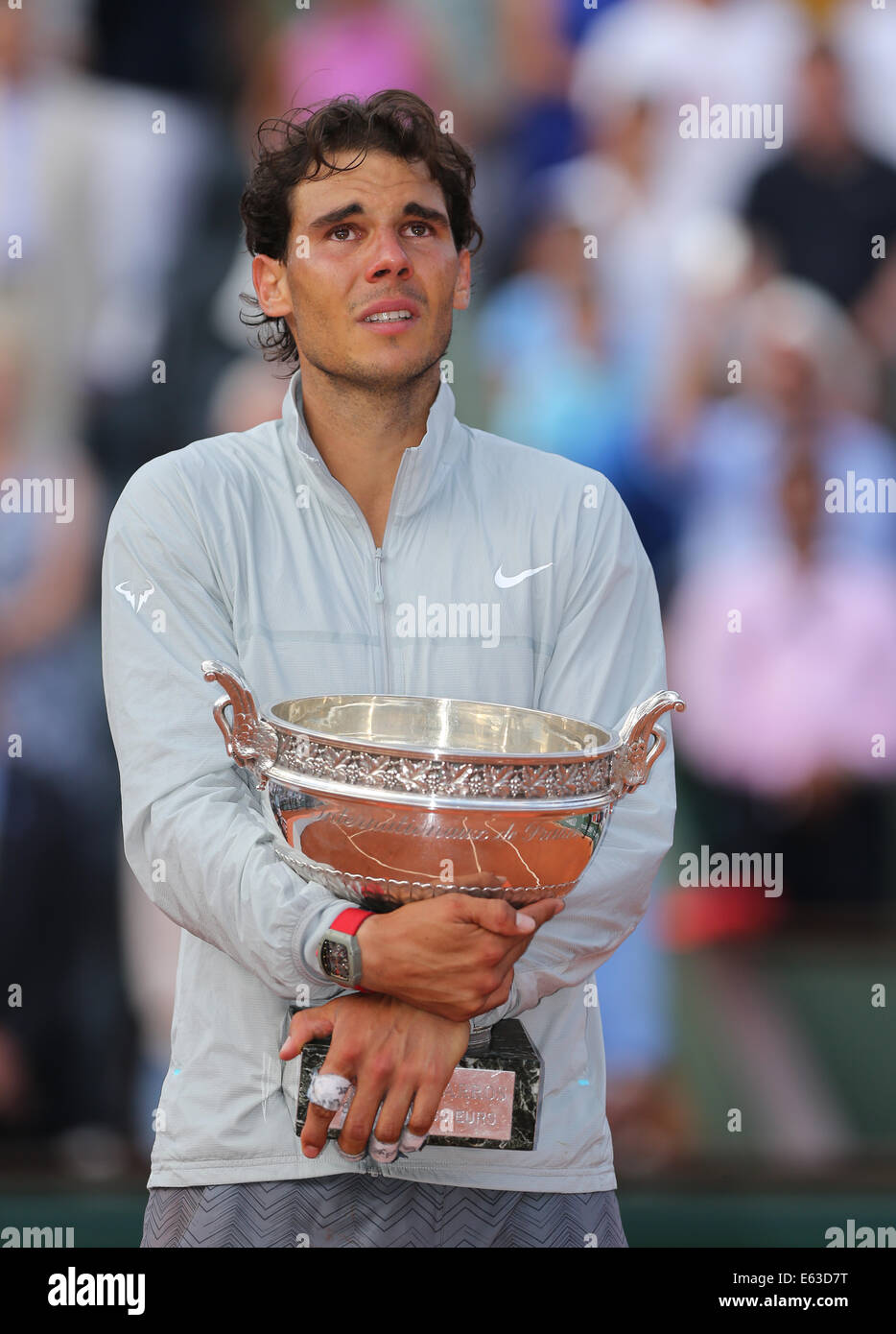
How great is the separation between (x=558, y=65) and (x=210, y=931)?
8.84 feet

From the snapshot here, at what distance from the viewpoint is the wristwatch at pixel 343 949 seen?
5.47ft

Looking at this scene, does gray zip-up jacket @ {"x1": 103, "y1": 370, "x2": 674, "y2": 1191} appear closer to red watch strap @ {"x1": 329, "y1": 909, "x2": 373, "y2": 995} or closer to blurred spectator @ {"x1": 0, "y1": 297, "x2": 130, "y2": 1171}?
red watch strap @ {"x1": 329, "y1": 909, "x2": 373, "y2": 995}

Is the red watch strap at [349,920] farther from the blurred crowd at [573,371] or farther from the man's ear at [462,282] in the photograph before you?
the blurred crowd at [573,371]

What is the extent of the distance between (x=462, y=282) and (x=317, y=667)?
27.5 inches

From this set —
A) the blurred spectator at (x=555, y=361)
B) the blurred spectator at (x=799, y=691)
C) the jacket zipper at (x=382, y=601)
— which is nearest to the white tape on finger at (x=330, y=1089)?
the jacket zipper at (x=382, y=601)

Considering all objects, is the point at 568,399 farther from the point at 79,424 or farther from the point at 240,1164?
the point at 240,1164

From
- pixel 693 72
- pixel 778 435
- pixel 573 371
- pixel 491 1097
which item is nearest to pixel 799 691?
pixel 778 435

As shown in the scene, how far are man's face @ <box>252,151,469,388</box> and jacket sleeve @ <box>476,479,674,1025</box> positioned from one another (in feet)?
1.19

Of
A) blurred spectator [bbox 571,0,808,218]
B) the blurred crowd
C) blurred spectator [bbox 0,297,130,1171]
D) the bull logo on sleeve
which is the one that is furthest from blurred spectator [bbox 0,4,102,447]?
the bull logo on sleeve

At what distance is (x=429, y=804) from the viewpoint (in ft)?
5.15

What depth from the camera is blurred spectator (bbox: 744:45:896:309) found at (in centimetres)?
380

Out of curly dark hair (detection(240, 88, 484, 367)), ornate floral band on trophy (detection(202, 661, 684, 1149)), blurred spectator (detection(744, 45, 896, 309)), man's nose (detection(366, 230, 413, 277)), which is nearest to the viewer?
ornate floral band on trophy (detection(202, 661, 684, 1149))

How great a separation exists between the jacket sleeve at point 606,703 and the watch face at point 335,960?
0.83 ft

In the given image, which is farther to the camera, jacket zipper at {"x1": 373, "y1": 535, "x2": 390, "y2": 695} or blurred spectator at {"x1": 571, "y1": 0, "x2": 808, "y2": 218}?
blurred spectator at {"x1": 571, "y1": 0, "x2": 808, "y2": 218}
